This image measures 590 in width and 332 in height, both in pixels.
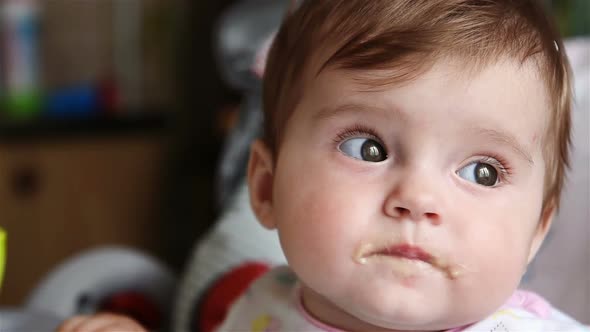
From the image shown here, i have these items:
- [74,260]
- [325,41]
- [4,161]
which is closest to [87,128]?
[4,161]

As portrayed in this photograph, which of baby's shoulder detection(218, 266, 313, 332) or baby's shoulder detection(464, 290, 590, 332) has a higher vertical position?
baby's shoulder detection(464, 290, 590, 332)

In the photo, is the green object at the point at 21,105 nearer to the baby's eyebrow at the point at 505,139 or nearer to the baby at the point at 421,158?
the baby at the point at 421,158

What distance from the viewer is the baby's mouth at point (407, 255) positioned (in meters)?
0.54

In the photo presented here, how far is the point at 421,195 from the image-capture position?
0.54 metres

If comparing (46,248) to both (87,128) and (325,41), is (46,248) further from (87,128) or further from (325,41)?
(325,41)

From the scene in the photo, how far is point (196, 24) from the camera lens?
239 centimetres

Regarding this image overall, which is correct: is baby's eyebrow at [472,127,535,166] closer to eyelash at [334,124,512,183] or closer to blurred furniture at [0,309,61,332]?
eyelash at [334,124,512,183]

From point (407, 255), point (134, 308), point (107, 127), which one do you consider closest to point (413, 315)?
point (407, 255)

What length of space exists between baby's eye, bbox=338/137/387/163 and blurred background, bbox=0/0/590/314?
1385 millimetres

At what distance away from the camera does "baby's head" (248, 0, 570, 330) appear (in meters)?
0.55

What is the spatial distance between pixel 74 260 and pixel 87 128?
109 centimetres

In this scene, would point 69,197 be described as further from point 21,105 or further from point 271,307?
point 271,307

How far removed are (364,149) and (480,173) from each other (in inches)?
3.2

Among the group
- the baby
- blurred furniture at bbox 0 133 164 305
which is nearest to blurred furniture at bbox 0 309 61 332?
the baby
